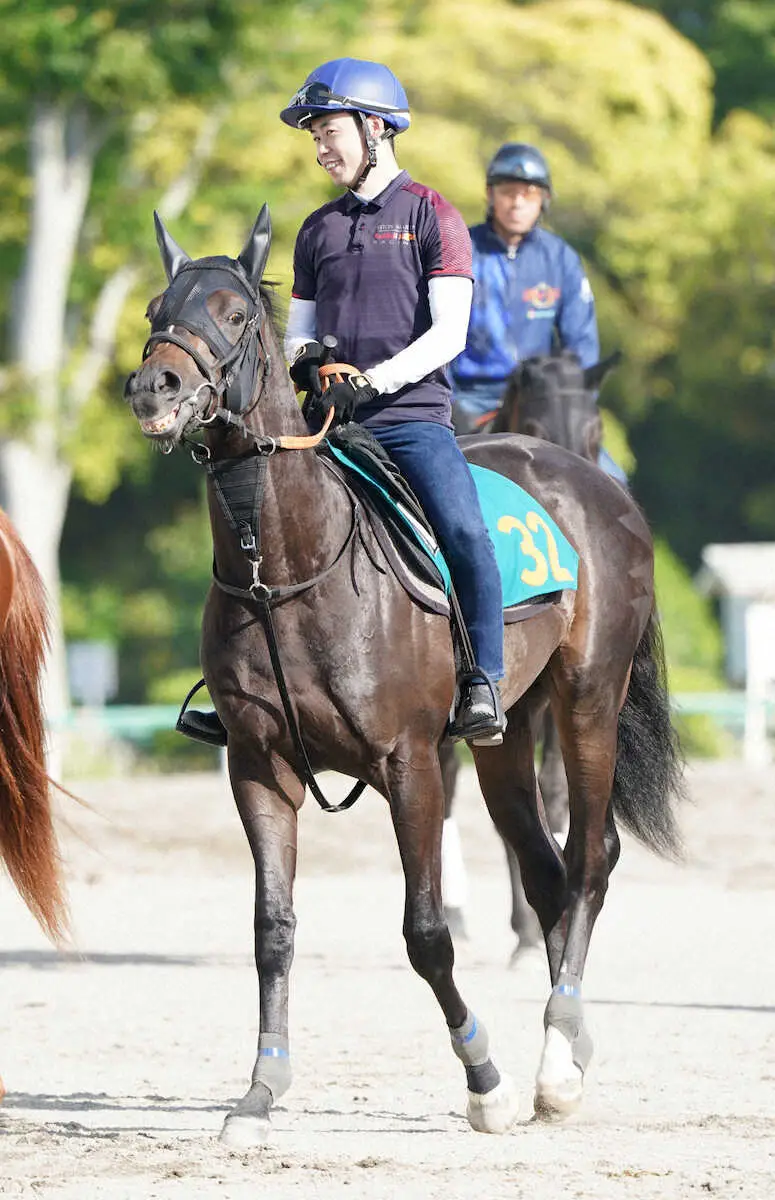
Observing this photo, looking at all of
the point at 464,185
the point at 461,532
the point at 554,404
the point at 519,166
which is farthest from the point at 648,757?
the point at 464,185

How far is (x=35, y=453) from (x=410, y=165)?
6326 millimetres

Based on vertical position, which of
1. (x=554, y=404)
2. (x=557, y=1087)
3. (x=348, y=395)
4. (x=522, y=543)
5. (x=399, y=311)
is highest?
(x=399, y=311)

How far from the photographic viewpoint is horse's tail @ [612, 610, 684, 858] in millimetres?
6945

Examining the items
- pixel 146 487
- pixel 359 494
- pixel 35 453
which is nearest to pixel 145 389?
pixel 359 494

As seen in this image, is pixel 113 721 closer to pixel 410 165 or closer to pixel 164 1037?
pixel 164 1037

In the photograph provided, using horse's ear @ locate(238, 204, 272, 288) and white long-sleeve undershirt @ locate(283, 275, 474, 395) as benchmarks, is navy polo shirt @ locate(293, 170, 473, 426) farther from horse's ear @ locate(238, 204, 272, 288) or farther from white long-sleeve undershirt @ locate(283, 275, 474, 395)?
horse's ear @ locate(238, 204, 272, 288)

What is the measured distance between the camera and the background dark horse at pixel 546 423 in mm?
8578

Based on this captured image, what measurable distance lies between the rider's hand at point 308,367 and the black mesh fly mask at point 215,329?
388 millimetres

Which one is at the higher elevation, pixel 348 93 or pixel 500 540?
pixel 348 93

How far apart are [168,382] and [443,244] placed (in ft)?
3.94

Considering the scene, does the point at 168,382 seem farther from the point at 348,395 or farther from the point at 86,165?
the point at 86,165

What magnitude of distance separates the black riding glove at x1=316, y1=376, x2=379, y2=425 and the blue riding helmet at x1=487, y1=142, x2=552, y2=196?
3.40m

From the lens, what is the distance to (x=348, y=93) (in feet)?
18.4

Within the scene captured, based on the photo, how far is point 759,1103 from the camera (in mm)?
5957
